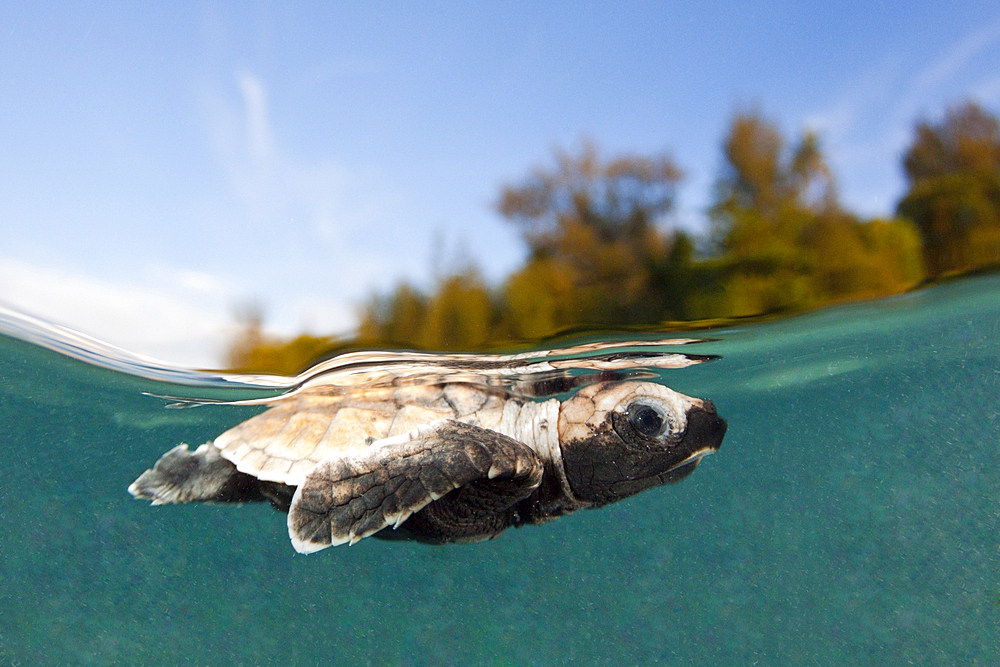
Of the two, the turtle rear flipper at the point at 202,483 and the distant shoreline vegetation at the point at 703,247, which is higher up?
the distant shoreline vegetation at the point at 703,247

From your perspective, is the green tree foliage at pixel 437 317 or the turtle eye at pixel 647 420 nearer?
the turtle eye at pixel 647 420

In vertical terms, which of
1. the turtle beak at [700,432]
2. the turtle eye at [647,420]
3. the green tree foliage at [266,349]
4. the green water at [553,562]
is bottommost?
the green water at [553,562]

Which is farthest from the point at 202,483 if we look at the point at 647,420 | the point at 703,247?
the point at 703,247

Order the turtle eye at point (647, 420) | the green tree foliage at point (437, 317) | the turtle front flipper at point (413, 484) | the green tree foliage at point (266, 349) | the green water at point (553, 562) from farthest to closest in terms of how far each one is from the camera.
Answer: the green water at point (553, 562) < the green tree foliage at point (266, 349) < the green tree foliage at point (437, 317) < the turtle eye at point (647, 420) < the turtle front flipper at point (413, 484)

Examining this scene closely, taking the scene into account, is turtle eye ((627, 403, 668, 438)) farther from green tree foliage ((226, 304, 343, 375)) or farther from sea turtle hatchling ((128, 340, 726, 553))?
green tree foliage ((226, 304, 343, 375))

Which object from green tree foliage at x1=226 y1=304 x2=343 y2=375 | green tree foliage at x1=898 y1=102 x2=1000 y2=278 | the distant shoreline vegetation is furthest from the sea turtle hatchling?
green tree foliage at x1=898 y1=102 x2=1000 y2=278

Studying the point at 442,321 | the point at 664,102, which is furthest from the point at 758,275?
the point at 442,321

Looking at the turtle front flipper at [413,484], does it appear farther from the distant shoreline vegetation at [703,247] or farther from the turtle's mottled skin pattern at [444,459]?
the distant shoreline vegetation at [703,247]

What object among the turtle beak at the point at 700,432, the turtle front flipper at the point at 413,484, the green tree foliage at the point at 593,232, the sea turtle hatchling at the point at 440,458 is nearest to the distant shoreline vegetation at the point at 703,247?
the green tree foliage at the point at 593,232
